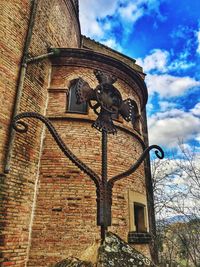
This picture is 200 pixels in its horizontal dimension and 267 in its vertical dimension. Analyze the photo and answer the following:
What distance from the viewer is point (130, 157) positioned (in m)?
8.02

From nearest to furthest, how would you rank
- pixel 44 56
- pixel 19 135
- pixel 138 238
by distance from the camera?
pixel 19 135 < pixel 138 238 < pixel 44 56

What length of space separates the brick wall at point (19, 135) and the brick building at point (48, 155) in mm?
21

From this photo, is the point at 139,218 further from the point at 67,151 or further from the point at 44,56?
the point at 67,151

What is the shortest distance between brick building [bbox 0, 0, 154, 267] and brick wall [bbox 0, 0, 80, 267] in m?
0.02

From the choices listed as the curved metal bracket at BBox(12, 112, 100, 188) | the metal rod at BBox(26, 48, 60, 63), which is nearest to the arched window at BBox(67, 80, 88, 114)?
the metal rod at BBox(26, 48, 60, 63)

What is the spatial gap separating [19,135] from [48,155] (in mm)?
1087

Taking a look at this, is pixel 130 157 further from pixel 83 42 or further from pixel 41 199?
pixel 83 42

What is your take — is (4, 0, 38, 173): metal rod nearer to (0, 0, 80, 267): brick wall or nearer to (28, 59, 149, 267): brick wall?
(0, 0, 80, 267): brick wall

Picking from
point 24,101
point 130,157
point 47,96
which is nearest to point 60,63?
point 47,96

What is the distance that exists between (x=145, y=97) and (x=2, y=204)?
7.67 metres

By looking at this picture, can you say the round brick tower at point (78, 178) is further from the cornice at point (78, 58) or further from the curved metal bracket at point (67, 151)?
the curved metal bracket at point (67, 151)

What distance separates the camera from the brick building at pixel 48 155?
5.86m

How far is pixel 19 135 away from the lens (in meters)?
6.25

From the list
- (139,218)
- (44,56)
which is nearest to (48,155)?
(44,56)
